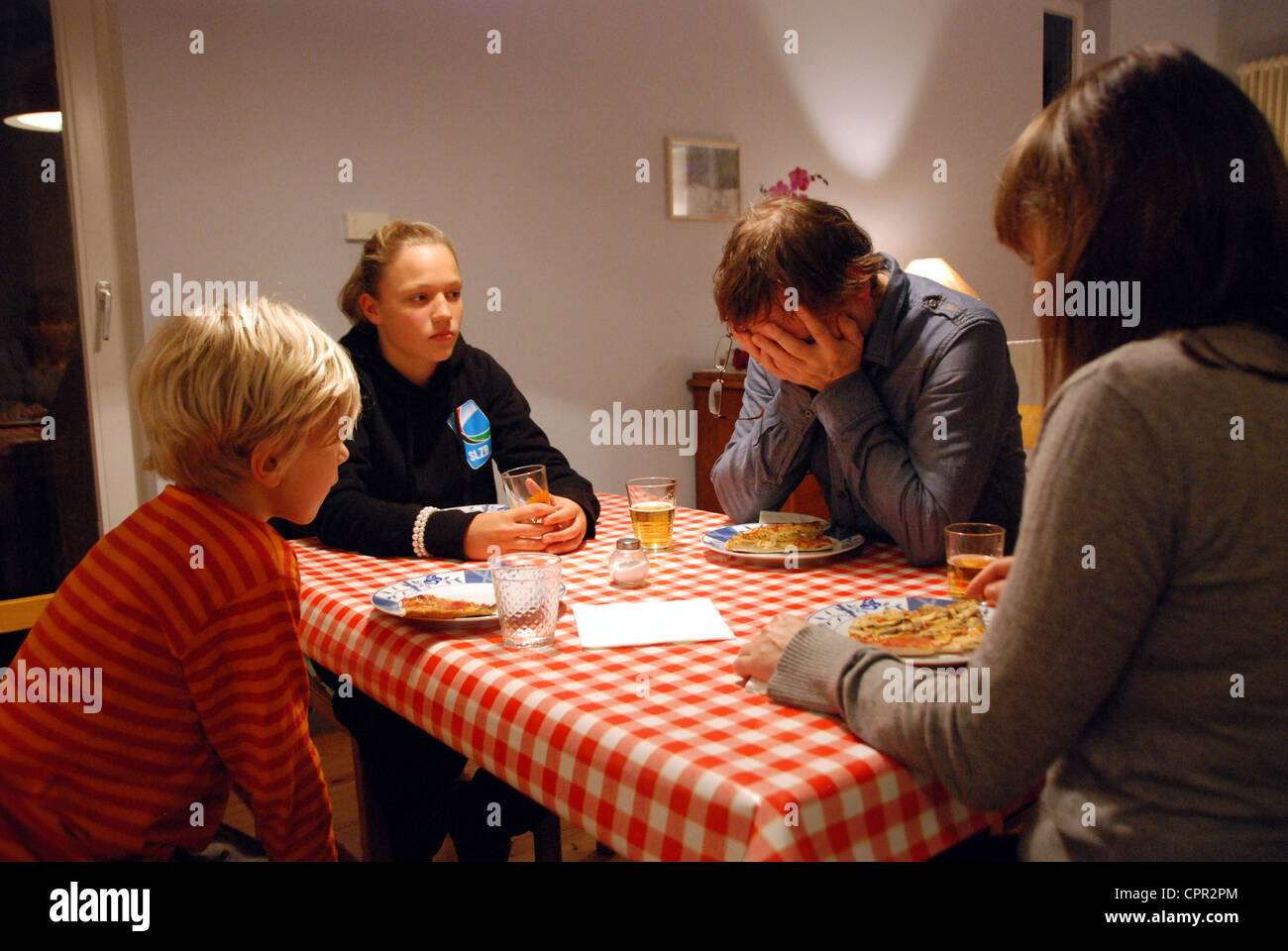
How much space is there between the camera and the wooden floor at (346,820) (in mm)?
2158

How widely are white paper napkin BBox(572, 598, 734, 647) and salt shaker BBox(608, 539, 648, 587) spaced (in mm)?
80

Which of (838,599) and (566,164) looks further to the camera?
(566,164)

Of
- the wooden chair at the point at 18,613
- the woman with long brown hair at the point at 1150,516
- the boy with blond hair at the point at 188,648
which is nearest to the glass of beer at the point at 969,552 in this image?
the woman with long brown hair at the point at 1150,516

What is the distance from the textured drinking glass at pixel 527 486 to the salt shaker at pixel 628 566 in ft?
0.89

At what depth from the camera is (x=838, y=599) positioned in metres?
1.28

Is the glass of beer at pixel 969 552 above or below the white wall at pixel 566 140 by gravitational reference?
below

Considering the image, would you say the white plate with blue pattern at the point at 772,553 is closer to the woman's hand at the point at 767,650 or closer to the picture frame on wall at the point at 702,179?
the woman's hand at the point at 767,650

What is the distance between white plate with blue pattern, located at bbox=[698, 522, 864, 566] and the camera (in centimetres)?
146

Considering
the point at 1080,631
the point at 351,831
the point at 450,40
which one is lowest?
the point at 351,831

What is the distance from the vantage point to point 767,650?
951 millimetres

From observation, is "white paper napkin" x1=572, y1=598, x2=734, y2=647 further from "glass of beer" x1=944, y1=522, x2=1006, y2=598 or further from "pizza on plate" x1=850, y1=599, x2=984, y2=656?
"glass of beer" x1=944, y1=522, x2=1006, y2=598
